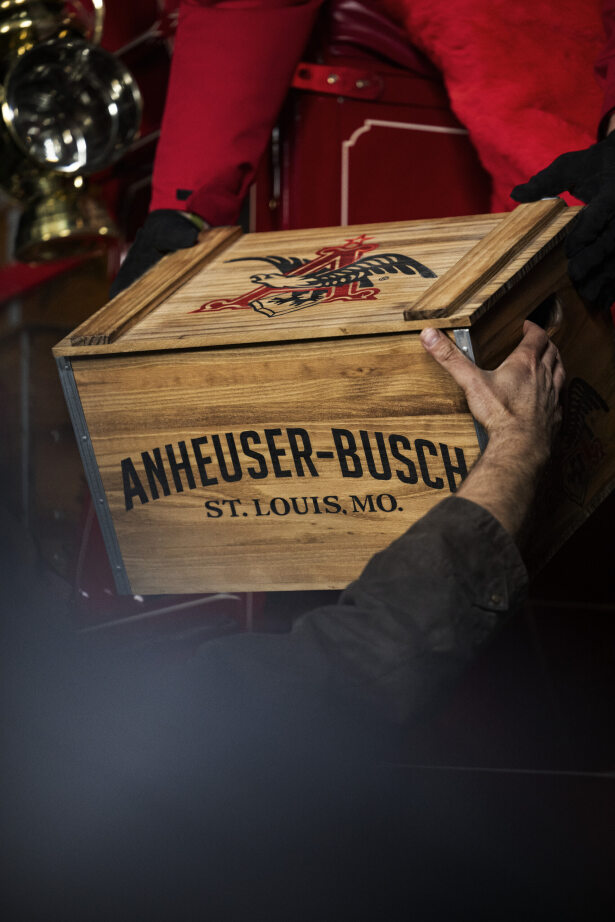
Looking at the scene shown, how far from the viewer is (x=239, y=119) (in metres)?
1.89

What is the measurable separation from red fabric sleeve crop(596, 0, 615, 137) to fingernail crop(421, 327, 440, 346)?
2.03ft

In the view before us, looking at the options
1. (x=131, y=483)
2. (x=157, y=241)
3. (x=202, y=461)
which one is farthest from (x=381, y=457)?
(x=157, y=241)

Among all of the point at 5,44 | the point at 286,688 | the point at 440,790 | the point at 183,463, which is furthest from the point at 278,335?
the point at 5,44

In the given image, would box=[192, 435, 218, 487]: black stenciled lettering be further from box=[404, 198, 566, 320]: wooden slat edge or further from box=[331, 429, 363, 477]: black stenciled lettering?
box=[404, 198, 566, 320]: wooden slat edge

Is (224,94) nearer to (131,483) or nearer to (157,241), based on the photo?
(157,241)

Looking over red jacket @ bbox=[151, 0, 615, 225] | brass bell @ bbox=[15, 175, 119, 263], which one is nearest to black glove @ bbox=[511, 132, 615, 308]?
red jacket @ bbox=[151, 0, 615, 225]

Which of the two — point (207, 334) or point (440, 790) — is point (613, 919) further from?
point (207, 334)

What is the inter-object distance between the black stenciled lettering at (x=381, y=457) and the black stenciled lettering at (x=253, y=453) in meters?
0.13

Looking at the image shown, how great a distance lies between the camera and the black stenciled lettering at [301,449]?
120 centimetres

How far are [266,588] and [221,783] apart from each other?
0.40m

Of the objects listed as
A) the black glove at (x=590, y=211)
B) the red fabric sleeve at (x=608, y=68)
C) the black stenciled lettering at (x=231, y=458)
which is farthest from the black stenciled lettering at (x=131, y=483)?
the red fabric sleeve at (x=608, y=68)

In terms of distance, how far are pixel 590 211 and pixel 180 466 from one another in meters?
0.59

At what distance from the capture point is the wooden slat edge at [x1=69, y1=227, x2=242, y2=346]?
1.26 m

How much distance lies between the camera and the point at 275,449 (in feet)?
4.01
